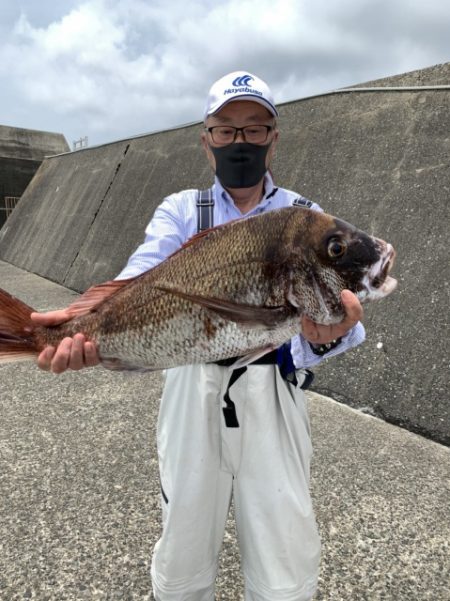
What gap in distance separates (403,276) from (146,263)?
129 inches

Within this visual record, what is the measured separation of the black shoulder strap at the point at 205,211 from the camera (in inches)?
83.4

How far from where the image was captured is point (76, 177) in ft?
45.1

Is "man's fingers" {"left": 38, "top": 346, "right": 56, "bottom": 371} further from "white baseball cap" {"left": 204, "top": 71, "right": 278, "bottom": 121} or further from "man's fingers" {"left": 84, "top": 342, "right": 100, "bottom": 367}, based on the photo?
"white baseball cap" {"left": 204, "top": 71, "right": 278, "bottom": 121}

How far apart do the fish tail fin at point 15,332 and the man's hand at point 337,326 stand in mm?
1080

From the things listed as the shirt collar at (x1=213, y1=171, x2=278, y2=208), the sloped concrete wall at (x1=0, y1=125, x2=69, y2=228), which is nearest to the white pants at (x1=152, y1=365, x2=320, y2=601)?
the shirt collar at (x1=213, y1=171, x2=278, y2=208)

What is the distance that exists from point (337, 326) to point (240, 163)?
0.88 metres

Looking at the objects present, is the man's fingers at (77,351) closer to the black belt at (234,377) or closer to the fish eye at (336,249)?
the black belt at (234,377)

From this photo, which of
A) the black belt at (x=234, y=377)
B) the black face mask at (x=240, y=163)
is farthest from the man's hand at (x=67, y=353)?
the black face mask at (x=240, y=163)

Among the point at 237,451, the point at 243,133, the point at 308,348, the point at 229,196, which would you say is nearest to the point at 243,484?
the point at 237,451

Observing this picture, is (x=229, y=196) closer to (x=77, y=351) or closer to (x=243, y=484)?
(x=77, y=351)

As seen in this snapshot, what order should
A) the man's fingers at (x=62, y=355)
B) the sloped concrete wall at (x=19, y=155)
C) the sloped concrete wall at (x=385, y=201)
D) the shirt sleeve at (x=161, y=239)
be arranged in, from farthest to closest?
the sloped concrete wall at (x=19, y=155), the sloped concrete wall at (x=385, y=201), the shirt sleeve at (x=161, y=239), the man's fingers at (x=62, y=355)

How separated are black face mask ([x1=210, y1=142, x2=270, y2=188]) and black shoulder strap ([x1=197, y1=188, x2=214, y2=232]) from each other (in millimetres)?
106

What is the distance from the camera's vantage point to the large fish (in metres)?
1.68

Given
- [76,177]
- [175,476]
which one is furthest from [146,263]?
[76,177]
